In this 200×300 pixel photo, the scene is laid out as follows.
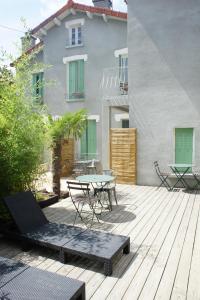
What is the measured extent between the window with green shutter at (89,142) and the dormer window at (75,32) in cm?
433

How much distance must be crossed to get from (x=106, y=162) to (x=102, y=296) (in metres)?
8.34

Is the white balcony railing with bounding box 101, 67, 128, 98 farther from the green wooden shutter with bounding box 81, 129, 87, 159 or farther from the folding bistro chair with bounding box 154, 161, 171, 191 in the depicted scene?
the folding bistro chair with bounding box 154, 161, 171, 191

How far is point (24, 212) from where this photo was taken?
552 centimetres

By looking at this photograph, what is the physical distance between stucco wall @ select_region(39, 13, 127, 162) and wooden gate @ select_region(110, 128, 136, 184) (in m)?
2.76

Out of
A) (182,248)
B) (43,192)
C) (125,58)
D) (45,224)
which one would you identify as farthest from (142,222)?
(125,58)

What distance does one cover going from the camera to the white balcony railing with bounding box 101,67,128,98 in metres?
12.4

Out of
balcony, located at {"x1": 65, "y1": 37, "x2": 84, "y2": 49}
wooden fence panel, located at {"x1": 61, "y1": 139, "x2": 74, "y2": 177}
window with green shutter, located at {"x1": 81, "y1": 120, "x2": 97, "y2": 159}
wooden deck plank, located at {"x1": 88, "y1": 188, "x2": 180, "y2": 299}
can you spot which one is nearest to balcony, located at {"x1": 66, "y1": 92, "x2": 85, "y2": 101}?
window with green shutter, located at {"x1": 81, "y1": 120, "x2": 97, "y2": 159}

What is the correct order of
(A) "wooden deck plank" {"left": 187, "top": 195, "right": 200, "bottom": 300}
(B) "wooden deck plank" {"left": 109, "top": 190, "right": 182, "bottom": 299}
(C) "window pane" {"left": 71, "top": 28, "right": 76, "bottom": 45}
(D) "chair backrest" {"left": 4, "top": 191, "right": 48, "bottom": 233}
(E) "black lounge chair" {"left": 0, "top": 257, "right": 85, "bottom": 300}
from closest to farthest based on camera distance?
(E) "black lounge chair" {"left": 0, "top": 257, "right": 85, "bottom": 300}, (A) "wooden deck plank" {"left": 187, "top": 195, "right": 200, "bottom": 300}, (B) "wooden deck plank" {"left": 109, "top": 190, "right": 182, "bottom": 299}, (D) "chair backrest" {"left": 4, "top": 191, "right": 48, "bottom": 233}, (C) "window pane" {"left": 71, "top": 28, "right": 76, "bottom": 45}

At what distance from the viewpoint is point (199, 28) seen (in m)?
9.84

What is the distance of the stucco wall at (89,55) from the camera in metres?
13.5

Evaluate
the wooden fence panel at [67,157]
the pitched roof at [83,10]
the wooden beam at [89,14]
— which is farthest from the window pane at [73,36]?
the wooden fence panel at [67,157]

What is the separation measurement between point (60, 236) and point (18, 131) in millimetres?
2718

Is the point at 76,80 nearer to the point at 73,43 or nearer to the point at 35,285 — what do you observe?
the point at 73,43

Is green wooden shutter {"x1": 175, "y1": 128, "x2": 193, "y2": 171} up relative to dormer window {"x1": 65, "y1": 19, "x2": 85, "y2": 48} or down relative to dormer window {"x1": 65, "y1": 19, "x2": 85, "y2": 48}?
down
